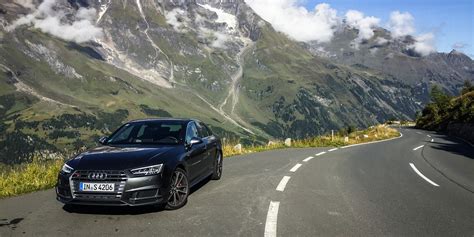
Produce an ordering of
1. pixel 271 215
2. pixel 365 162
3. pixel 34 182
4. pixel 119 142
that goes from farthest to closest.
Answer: pixel 365 162 < pixel 34 182 < pixel 119 142 < pixel 271 215

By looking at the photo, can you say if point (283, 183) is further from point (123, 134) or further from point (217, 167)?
point (123, 134)

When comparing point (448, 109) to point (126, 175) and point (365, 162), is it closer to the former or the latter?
point (365, 162)

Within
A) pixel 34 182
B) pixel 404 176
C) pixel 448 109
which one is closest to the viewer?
pixel 34 182

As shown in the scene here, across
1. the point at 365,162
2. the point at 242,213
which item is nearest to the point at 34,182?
the point at 242,213

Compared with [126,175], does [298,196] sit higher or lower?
lower

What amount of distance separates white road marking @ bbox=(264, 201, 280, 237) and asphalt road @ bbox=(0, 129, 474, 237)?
0.02 m

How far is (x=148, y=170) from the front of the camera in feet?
24.7

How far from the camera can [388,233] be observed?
689 centimetres

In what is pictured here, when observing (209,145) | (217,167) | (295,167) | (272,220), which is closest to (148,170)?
(272,220)

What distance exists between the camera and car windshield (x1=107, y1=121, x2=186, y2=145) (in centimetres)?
915

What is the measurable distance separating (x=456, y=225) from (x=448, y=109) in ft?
209

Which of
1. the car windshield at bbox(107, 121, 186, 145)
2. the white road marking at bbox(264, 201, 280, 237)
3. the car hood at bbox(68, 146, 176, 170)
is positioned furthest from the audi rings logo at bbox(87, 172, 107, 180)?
the white road marking at bbox(264, 201, 280, 237)

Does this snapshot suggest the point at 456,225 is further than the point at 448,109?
No

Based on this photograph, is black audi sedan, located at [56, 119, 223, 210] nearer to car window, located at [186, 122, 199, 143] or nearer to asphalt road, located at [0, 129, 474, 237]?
car window, located at [186, 122, 199, 143]
